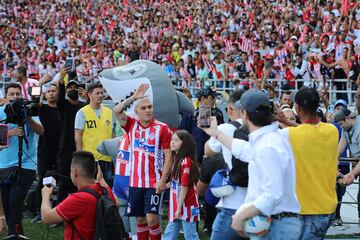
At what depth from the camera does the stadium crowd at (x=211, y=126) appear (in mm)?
5359

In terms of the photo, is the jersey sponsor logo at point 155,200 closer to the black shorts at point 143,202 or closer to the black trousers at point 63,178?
the black shorts at point 143,202

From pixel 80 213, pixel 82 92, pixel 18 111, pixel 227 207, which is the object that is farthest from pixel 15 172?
pixel 227 207

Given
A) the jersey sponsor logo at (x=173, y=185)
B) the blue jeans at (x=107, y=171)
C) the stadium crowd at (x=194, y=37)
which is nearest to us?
the jersey sponsor logo at (x=173, y=185)

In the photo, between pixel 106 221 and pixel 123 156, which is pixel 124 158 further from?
pixel 106 221

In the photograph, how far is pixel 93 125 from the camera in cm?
959

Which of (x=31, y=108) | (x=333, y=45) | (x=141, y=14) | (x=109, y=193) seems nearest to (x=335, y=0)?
(x=333, y=45)

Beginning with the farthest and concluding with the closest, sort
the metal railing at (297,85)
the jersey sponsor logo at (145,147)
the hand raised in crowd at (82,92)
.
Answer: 1. the metal railing at (297,85)
2. the hand raised in crowd at (82,92)
3. the jersey sponsor logo at (145,147)

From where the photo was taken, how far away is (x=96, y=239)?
5.70 metres

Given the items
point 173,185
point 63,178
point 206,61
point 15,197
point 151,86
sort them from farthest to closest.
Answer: point 206,61, point 63,178, point 151,86, point 15,197, point 173,185

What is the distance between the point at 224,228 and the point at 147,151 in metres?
2.21

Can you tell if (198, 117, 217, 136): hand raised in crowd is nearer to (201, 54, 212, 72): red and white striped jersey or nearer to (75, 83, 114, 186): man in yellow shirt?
(75, 83, 114, 186): man in yellow shirt

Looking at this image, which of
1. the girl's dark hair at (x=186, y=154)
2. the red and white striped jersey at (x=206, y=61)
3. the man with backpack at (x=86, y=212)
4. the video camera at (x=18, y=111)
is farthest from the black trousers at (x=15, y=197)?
the red and white striped jersey at (x=206, y=61)

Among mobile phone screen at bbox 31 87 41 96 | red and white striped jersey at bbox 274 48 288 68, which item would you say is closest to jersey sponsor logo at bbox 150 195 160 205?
mobile phone screen at bbox 31 87 41 96

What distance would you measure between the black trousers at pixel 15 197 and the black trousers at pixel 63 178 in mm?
893
